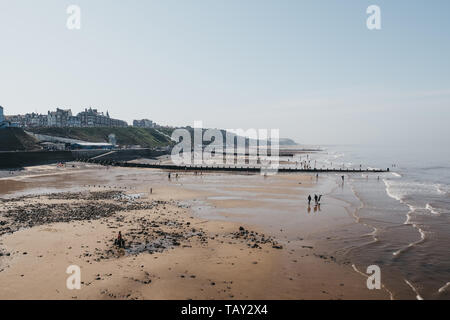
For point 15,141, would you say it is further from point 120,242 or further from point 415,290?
point 415,290

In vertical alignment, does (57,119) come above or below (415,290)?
above

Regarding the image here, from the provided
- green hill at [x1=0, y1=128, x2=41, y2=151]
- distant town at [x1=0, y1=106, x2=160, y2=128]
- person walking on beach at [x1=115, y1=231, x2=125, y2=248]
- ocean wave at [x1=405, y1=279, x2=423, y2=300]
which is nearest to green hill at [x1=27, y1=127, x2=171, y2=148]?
distant town at [x1=0, y1=106, x2=160, y2=128]

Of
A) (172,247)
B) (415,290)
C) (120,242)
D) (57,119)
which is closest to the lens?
(415,290)

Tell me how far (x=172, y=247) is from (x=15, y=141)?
78.9m

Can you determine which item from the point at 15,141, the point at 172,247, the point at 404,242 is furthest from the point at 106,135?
the point at 404,242

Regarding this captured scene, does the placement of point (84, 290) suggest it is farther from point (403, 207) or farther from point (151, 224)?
point (403, 207)

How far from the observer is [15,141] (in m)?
79.8

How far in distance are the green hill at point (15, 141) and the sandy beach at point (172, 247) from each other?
42.3m

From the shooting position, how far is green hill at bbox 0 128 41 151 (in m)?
75.9

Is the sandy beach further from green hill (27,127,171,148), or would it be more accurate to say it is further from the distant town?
the distant town

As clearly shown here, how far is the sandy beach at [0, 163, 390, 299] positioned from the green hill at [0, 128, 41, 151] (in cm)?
4232

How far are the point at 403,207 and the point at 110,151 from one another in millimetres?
79739

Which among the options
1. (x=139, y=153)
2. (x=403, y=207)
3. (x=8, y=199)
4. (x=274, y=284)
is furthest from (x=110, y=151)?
(x=274, y=284)
